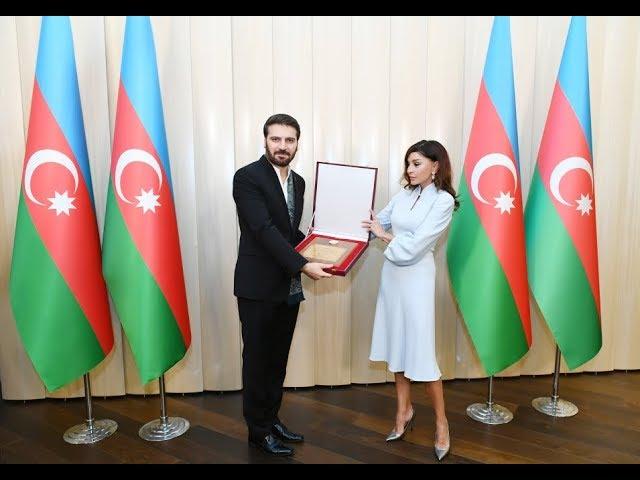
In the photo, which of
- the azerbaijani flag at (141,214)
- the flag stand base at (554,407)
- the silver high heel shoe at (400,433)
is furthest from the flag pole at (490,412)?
the azerbaijani flag at (141,214)

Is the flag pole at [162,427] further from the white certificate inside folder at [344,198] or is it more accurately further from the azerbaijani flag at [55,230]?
the white certificate inside folder at [344,198]

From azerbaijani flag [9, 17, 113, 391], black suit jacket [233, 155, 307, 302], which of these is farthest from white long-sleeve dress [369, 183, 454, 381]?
azerbaijani flag [9, 17, 113, 391]

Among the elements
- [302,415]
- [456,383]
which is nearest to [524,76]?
[456,383]

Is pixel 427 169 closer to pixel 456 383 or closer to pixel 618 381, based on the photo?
pixel 456 383

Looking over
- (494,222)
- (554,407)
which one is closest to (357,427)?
(554,407)

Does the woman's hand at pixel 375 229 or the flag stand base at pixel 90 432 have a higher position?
the woman's hand at pixel 375 229

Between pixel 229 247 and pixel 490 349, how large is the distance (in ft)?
5.16

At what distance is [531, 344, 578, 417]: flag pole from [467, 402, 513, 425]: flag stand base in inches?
8.1

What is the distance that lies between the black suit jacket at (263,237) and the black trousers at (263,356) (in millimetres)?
78

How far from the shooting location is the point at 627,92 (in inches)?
121

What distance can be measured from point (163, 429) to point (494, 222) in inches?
79.8

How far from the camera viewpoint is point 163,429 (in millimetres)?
2631

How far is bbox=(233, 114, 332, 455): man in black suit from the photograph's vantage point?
7.15 feet

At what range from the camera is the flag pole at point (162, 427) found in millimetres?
2574
